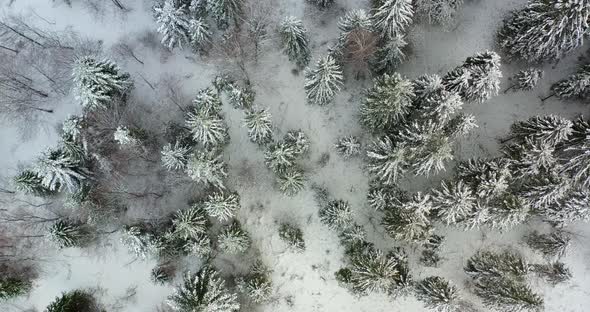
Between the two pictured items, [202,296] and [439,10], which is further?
[439,10]

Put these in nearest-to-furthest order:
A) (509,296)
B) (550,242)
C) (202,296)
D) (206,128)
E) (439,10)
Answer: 1. (202,296)
2. (509,296)
3. (206,128)
4. (550,242)
5. (439,10)

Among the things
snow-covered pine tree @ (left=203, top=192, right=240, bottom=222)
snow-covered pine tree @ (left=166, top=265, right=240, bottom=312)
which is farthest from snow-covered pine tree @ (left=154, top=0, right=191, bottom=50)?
snow-covered pine tree @ (left=166, top=265, right=240, bottom=312)

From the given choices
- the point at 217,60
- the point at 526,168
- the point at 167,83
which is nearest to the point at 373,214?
the point at 526,168

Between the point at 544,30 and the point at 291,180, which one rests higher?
the point at 544,30

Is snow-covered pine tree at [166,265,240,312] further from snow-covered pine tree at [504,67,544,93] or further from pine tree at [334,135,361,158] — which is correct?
snow-covered pine tree at [504,67,544,93]

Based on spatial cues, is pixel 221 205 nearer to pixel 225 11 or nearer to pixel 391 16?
pixel 225 11

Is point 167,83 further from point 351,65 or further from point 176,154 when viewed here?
point 351,65

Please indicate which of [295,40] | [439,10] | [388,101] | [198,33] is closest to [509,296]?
[388,101]
